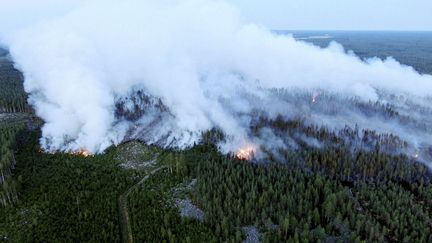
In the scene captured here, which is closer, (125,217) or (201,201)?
(125,217)

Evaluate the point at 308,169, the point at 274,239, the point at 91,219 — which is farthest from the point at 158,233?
the point at 308,169

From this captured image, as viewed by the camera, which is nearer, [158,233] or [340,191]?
[158,233]

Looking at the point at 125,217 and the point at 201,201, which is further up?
the point at 201,201

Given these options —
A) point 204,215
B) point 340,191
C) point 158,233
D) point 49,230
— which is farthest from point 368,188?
point 49,230

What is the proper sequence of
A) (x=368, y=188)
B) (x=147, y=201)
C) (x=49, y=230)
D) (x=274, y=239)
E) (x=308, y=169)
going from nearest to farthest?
(x=274, y=239) < (x=49, y=230) < (x=147, y=201) < (x=368, y=188) < (x=308, y=169)

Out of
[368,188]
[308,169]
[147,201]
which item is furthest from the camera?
[308,169]

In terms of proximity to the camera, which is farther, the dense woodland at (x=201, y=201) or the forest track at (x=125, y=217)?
the forest track at (x=125, y=217)

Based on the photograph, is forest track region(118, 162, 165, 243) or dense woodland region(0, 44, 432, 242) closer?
dense woodland region(0, 44, 432, 242)

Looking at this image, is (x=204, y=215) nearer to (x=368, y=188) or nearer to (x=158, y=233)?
(x=158, y=233)

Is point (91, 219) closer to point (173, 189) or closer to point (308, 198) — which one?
point (173, 189)
